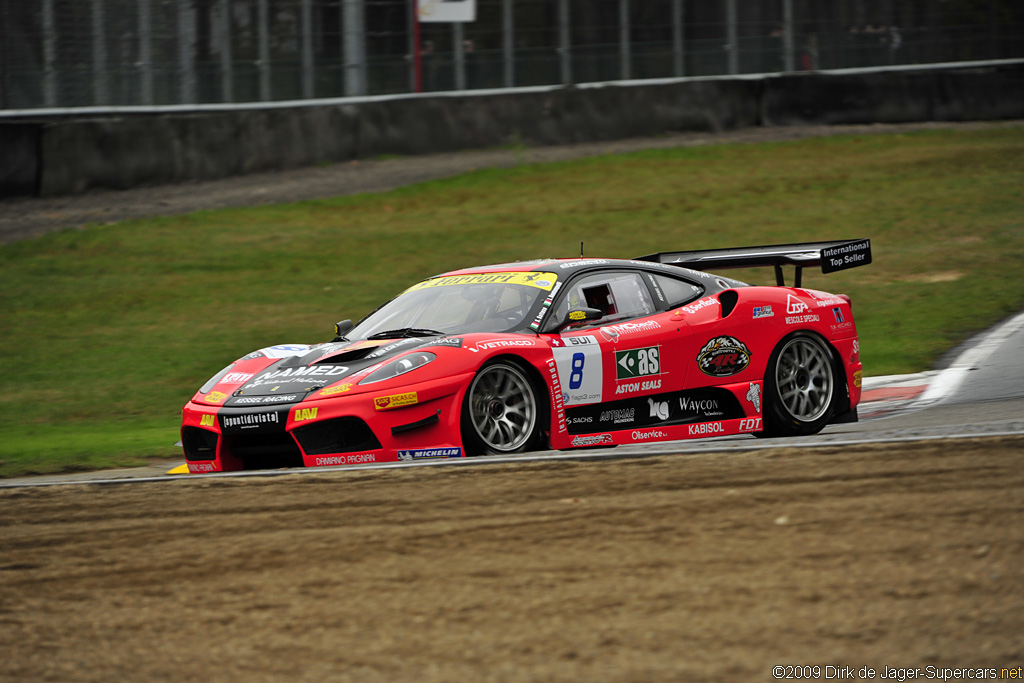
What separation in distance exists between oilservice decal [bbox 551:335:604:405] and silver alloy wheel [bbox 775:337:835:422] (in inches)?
57.0

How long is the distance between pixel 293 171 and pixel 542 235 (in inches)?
198

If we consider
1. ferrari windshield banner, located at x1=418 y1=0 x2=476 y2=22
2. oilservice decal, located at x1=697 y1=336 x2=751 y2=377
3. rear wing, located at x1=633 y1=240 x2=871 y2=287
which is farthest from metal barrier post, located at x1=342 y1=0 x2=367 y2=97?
oilservice decal, located at x1=697 y1=336 x2=751 y2=377

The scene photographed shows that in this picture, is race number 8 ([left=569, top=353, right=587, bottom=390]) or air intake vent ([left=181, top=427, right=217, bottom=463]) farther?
race number 8 ([left=569, top=353, right=587, bottom=390])

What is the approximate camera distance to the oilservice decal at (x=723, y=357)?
7.93 metres

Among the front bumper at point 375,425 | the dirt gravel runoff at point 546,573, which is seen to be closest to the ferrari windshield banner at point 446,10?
the front bumper at point 375,425

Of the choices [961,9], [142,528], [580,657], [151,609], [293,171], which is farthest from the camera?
[961,9]

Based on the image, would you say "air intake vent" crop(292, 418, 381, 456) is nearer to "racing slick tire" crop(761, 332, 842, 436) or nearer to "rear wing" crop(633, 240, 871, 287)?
"rear wing" crop(633, 240, 871, 287)

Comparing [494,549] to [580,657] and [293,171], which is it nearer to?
[580,657]

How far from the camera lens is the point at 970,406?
8.38 meters

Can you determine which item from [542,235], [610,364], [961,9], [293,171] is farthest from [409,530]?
[961,9]

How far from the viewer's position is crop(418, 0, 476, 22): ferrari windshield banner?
22.5 meters

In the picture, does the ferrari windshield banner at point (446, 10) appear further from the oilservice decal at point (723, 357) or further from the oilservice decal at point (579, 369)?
the oilservice decal at point (579, 369)

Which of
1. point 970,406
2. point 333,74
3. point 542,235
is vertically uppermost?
point 333,74

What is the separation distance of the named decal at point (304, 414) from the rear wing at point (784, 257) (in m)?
2.71
